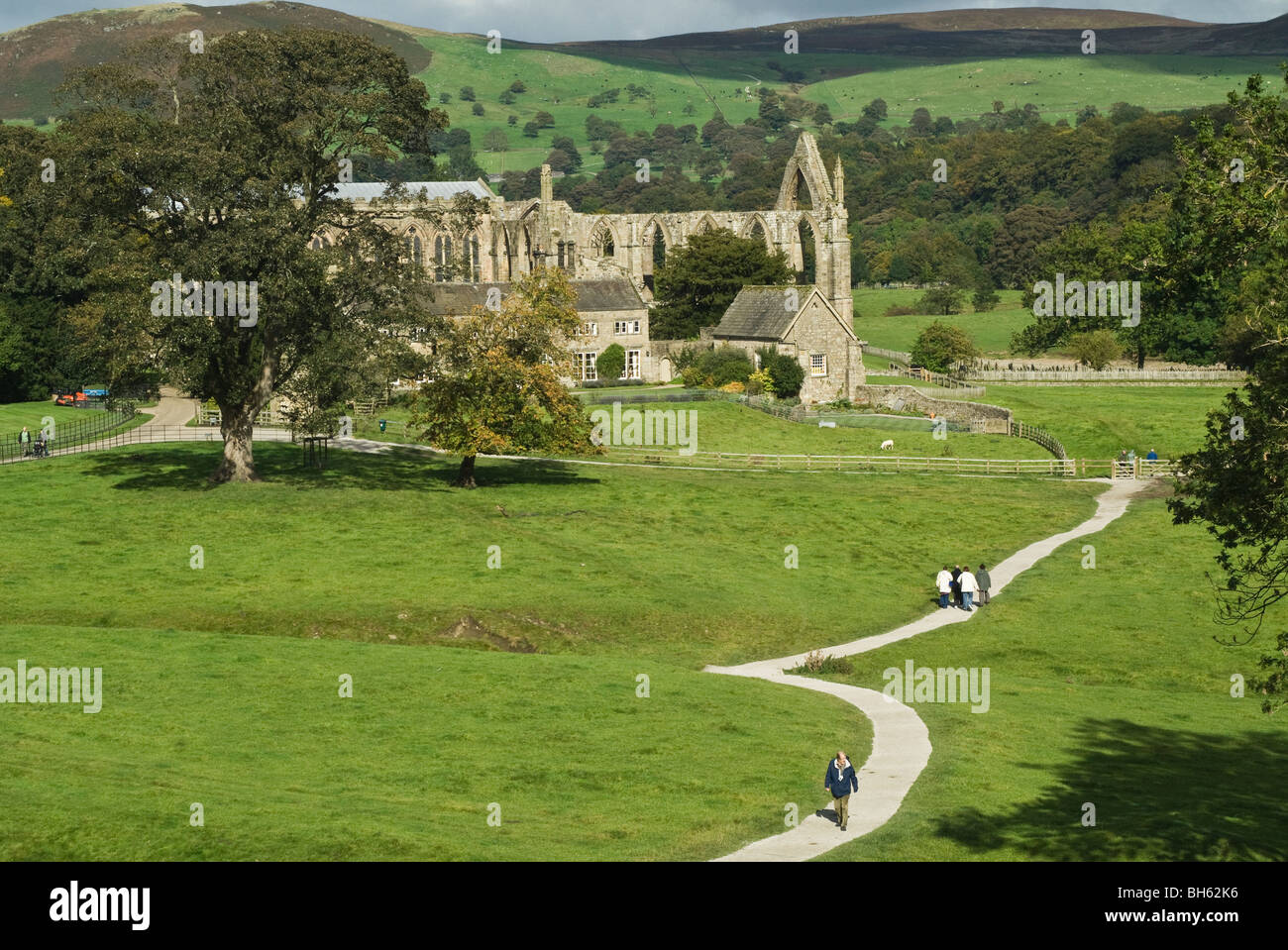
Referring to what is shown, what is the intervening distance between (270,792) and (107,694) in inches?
367

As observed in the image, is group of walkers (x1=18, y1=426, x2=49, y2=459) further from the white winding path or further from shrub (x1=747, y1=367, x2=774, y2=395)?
shrub (x1=747, y1=367, x2=774, y2=395)

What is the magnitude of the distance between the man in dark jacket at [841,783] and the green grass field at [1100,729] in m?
0.74

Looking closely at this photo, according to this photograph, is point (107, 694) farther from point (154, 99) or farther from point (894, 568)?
point (154, 99)

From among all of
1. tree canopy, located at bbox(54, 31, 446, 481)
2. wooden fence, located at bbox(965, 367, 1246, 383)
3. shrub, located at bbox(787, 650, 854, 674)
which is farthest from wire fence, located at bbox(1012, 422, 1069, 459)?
shrub, located at bbox(787, 650, 854, 674)

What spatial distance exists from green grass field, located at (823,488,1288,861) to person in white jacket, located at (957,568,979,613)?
2.54ft

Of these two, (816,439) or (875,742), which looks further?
(816,439)

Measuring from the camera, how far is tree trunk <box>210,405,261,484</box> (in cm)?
6019

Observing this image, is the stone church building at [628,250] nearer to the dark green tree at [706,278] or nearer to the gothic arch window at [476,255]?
the gothic arch window at [476,255]

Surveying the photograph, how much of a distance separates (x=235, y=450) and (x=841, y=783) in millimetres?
39160

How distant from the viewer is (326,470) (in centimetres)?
6544

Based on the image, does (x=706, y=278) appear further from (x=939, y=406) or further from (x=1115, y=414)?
(x=1115, y=414)

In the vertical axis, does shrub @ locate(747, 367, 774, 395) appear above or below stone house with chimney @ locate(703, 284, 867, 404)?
below

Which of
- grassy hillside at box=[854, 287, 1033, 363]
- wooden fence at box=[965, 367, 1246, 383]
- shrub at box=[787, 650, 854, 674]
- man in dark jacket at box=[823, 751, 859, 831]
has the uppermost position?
grassy hillside at box=[854, 287, 1033, 363]

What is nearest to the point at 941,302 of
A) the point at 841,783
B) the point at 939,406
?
the point at 939,406
